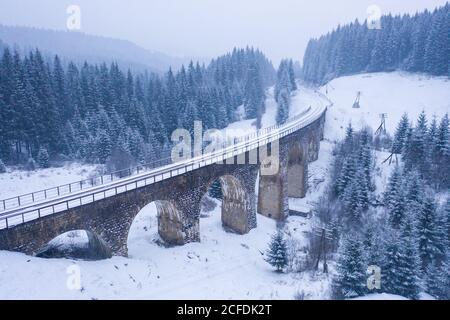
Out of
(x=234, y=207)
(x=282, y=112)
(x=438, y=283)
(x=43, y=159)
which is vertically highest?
(x=282, y=112)

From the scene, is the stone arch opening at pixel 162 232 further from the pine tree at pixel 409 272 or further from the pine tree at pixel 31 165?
the pine tree at pixel 31 165

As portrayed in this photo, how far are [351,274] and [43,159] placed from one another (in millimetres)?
41006

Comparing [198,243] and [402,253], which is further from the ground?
[402,253]

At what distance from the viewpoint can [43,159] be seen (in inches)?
1815

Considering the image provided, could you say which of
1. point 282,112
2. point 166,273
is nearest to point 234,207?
point 166,273

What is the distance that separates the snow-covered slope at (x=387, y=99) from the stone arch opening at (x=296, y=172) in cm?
1895

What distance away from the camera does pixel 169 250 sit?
91.4 ft

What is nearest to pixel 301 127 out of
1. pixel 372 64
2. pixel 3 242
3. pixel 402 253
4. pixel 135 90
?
pixel 402 253

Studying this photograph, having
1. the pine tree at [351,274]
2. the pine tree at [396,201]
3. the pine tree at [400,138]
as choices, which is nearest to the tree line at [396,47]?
the pine tree at [400,138]

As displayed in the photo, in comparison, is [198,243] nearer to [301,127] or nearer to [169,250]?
[169,250]

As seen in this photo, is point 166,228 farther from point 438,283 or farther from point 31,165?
point 31,165

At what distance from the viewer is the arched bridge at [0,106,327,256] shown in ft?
63.9

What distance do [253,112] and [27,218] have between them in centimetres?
6758

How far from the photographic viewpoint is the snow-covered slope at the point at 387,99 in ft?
216
